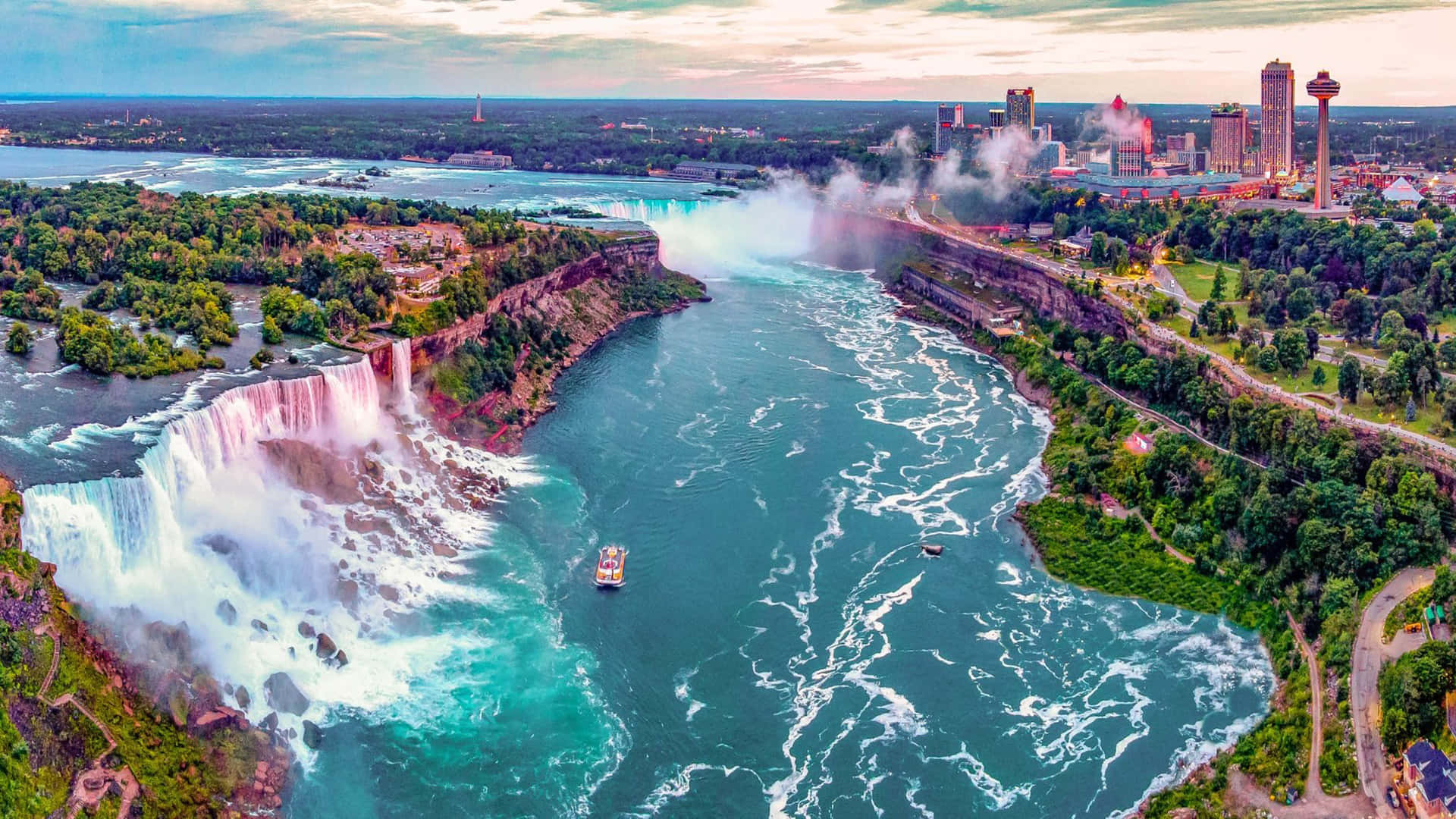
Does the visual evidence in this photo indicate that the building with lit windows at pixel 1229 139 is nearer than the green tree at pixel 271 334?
No

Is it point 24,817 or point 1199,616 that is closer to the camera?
point 24,817

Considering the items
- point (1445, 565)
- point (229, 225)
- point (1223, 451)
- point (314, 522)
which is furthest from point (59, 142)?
point (1445, 565)

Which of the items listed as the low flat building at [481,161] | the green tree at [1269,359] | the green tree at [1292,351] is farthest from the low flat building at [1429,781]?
the low flat building at [481,161]

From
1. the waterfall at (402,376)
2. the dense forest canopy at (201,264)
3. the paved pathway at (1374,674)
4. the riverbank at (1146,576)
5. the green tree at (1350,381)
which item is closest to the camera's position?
the paved pathway at (1374,674)

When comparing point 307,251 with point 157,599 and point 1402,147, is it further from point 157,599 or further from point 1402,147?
point 1402,147

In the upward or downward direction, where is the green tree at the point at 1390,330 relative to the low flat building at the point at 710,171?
downward

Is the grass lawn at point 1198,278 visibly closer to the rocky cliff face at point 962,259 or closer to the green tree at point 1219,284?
the green tree at point 1219,284

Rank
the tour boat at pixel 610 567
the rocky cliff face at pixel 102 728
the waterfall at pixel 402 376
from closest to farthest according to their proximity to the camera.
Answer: the rocky cliff face at pixel 102 728 < the tour boat at pixel 610 567 < the waterfall at pixel 402 376

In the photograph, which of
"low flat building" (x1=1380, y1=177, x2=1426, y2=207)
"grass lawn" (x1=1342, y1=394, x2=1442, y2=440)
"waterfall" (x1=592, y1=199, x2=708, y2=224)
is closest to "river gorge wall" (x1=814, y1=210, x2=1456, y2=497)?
"grass lawn" (x1=1342, y1=394, x2=1442, y2=440)
